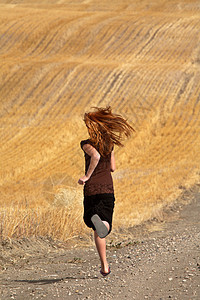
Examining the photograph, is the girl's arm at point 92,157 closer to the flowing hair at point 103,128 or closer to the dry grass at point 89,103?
the flowing hair at point 103,128

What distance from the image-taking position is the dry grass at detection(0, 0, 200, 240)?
14477 mm

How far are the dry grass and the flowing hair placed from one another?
12.1ft

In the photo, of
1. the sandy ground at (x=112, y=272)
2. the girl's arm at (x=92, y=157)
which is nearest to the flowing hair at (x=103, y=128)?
the girl's arm at (x=92, y=157)

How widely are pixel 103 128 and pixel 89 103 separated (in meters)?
25.1

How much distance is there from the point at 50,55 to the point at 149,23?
9503 mm

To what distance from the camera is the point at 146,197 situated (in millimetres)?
15758

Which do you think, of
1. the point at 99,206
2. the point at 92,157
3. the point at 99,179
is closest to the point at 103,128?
the point at 92,157

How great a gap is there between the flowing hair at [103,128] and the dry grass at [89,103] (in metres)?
3.70

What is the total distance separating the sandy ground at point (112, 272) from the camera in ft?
19.0

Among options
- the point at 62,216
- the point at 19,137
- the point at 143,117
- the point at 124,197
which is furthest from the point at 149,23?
the point at 62,216

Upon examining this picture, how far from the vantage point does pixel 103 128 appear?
19.2ft

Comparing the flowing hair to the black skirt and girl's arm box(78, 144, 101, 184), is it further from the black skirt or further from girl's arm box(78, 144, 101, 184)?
the black skirt

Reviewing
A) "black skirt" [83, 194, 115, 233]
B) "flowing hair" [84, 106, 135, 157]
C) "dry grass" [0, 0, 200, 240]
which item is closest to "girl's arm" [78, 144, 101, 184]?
"flowing hair" [84, 106, 135, 157]

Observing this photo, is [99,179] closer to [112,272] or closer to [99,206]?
[99,206]
